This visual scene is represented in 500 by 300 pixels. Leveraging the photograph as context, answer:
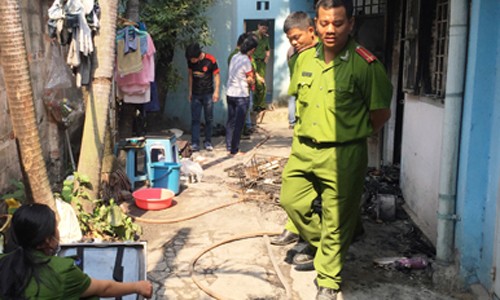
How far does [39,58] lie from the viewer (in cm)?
594

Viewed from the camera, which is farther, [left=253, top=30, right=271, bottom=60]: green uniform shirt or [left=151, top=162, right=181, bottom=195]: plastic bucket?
[left=253, top=30, right=271, bottom=60]: green uniform shirt

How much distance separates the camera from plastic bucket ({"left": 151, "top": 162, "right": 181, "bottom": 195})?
20.9 feet

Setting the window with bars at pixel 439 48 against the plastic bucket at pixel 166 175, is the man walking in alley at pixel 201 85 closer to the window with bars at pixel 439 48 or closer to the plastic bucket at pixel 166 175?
the plastic bucket at pixel 166 175

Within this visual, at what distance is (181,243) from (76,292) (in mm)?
2547

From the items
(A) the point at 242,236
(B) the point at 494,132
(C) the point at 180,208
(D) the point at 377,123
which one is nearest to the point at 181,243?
(A) the point at 242,236

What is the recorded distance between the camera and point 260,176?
7250 mm

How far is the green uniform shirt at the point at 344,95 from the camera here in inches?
143

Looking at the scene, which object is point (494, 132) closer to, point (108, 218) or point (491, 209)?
point (491, 209)

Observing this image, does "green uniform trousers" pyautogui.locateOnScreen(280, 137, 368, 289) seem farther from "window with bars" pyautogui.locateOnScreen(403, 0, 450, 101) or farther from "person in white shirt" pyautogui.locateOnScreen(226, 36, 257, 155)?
"person in white shirt" pyautogui.locateOnScreen(226, 36, 257, 155)

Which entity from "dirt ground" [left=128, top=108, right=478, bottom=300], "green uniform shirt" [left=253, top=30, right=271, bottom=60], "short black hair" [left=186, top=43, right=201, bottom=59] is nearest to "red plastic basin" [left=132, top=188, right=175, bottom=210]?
"dirt ground" [left=128, top=108, right=478, bottom=300]

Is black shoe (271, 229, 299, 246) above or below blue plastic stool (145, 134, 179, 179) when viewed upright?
below

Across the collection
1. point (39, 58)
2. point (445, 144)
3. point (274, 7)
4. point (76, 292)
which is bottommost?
point (76, 292)

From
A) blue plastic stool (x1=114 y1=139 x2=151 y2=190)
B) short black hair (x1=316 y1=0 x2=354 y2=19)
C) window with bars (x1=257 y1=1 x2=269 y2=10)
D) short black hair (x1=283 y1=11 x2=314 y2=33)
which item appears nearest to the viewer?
short black hair (x1=316 y1=0 x2=354 y2=19)

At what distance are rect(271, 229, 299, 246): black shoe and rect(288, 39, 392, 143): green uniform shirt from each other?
129 cm
